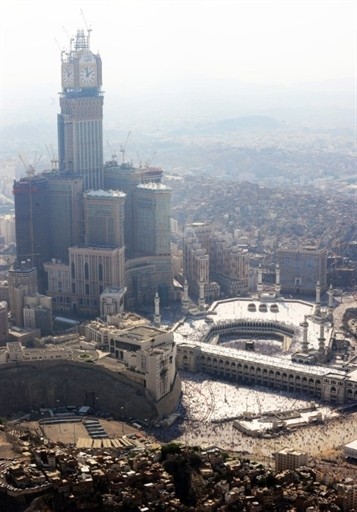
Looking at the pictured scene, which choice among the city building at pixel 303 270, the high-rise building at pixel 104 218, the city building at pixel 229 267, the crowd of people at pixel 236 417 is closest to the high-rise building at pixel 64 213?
the high-rise building at pixel 104 218

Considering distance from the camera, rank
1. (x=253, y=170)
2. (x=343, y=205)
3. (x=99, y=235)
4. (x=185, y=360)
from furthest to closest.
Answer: (x=253, y=170), (x=343, y=205), (x=99, y=235), (x=185, y=360)

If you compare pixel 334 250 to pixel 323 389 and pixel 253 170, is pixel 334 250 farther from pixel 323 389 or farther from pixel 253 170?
pixel 253 170

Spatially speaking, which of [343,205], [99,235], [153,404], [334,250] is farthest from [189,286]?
[343,205]

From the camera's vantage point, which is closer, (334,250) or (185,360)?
(185,360)

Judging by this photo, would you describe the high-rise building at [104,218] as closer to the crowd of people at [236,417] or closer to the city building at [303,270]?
the city building at [303,270]

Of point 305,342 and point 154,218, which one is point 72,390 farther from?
point 154,218
